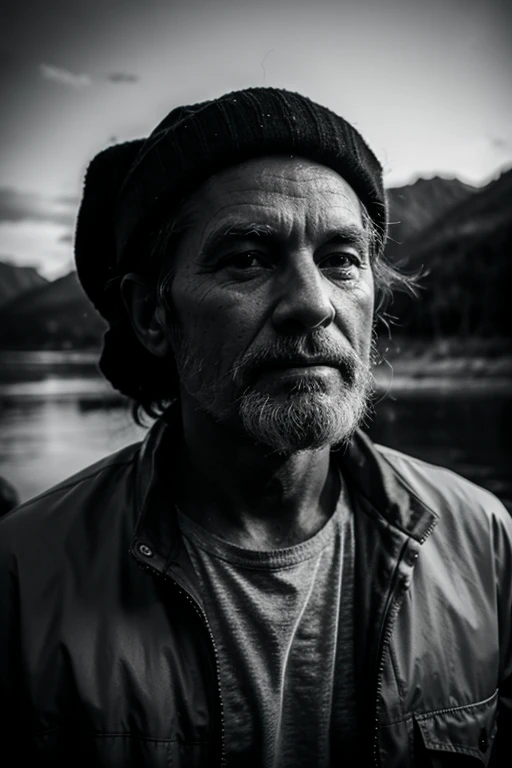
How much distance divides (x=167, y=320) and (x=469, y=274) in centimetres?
125

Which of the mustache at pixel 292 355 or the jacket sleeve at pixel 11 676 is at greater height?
the mustache at pixel 292 355

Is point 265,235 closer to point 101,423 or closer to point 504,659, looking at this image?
point 101,423

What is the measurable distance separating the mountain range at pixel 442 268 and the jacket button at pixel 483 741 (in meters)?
1.30

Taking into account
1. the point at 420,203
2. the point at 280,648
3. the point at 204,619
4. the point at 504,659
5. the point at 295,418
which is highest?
the point at 420,203

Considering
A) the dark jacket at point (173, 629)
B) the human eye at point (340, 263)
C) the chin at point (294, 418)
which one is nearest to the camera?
the dark jacket at point (173, 629)

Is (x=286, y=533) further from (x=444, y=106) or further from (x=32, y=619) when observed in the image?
(x=444, y=106)

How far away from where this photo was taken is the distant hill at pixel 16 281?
1972 mm

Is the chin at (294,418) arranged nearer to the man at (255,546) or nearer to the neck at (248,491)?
the man at (255,546)

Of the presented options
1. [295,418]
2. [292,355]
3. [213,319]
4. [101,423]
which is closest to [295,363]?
[292,355]

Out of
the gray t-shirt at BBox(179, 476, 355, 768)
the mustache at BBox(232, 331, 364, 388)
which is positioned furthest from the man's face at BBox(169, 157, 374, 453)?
the gray t-shirt at BBox(179, 476, 355, 768)

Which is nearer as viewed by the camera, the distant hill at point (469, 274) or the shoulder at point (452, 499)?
the shoulder at point (452, 499)

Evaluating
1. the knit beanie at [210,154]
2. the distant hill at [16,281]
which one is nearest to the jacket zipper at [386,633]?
the knit beanie at [210,154]

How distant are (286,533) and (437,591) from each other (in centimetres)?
43

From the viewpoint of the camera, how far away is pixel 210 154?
1.42 metres
